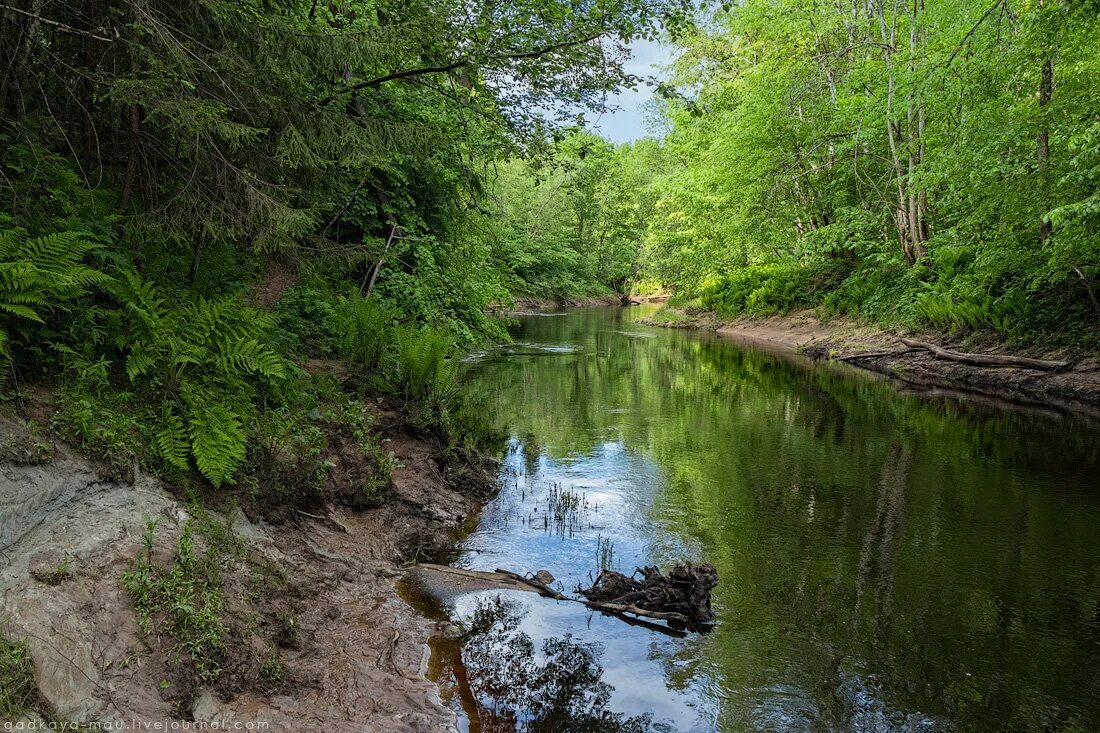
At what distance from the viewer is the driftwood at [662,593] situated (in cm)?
518

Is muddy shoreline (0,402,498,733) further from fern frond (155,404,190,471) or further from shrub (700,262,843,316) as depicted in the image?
shrub (700,262,843,316)

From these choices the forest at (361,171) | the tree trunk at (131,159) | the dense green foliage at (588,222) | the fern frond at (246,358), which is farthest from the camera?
the dense green foliage at (588,222)

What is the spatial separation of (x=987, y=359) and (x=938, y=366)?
153 cm

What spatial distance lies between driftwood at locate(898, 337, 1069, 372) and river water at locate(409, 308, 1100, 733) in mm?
2223

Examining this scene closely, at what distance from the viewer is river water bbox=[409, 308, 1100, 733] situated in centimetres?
420

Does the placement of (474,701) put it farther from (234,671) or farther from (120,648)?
(120,648)

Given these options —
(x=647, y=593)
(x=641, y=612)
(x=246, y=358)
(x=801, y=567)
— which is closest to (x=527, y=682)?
(x=641, y=612)

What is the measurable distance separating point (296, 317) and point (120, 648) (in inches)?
241

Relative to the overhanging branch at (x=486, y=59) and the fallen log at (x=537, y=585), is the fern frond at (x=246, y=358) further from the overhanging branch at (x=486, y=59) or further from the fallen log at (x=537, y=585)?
the overhanging branch at (x=486, y=59)

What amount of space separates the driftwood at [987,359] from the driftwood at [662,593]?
12841 millimetres

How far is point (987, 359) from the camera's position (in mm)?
15477

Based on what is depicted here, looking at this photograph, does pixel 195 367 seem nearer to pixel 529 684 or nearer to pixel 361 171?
pixel 529 684

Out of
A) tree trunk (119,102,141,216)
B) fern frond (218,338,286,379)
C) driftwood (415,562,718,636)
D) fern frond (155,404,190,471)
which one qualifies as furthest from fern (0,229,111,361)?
driftwood (415,562,718,636)

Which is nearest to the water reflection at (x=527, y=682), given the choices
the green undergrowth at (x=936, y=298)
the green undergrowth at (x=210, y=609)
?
the green undergrowth at (x=210, y=609)
